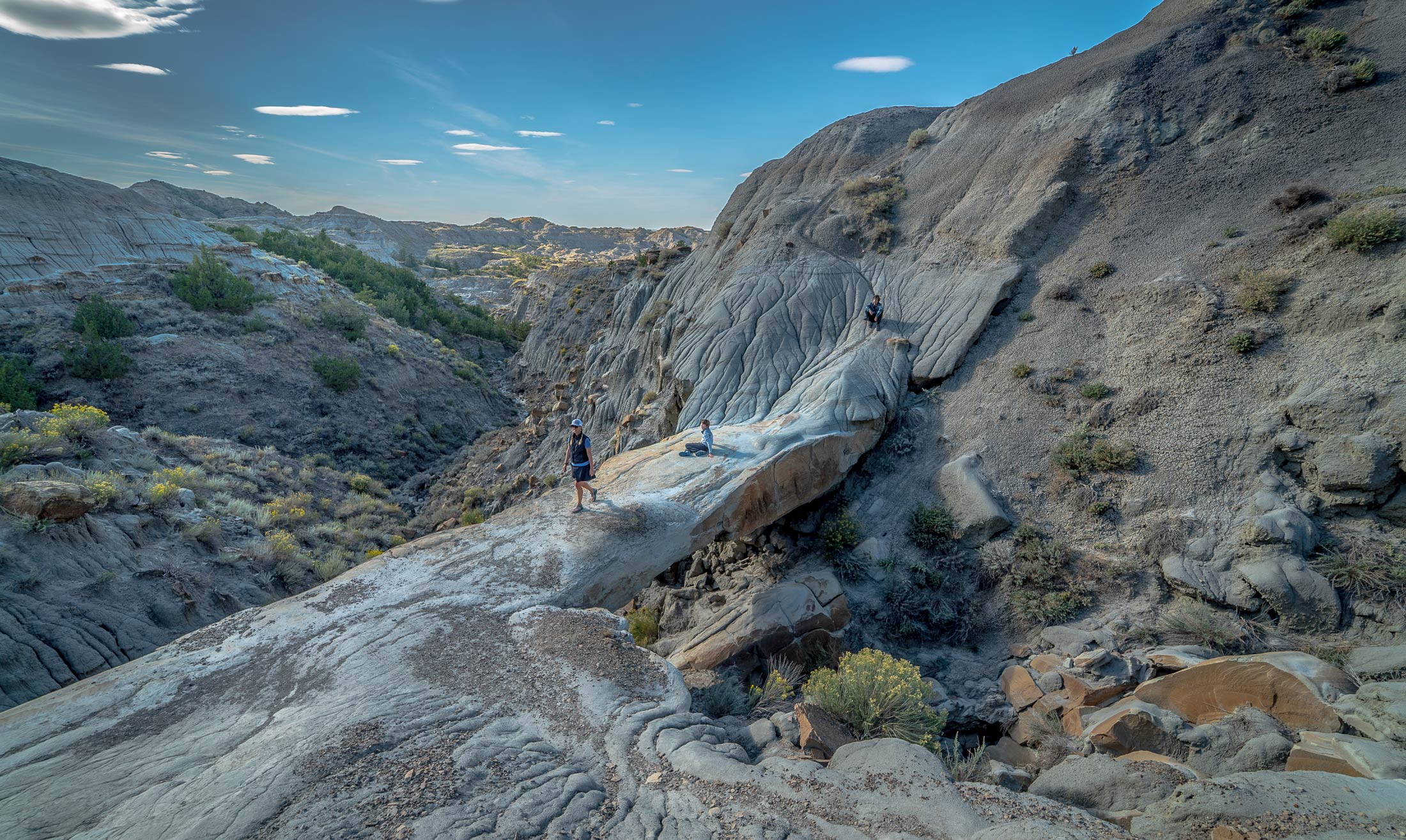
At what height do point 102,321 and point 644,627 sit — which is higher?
point 102,321

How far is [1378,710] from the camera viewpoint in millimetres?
6219

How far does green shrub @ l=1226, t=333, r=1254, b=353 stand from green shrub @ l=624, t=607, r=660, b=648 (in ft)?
44.6

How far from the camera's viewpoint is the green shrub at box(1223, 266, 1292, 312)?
39.5ft

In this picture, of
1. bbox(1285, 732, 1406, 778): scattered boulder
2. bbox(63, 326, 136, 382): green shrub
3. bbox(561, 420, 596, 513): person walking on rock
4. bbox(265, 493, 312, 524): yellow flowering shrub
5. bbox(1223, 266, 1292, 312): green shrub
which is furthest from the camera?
bbox(63, 326, 136, 382): green shrub

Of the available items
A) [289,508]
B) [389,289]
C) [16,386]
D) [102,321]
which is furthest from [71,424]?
[389,289]

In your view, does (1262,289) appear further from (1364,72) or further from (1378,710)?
(1378,710)

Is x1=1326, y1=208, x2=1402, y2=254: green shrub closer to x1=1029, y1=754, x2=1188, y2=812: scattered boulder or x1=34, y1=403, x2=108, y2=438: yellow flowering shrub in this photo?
x1=1029, y1=754, x2=1188, y2=812: scattered boulder

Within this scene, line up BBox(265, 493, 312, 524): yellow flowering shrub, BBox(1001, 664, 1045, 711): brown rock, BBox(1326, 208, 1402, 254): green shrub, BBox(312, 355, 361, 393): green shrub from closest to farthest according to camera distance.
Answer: BBox(1001, 664, 1045, 711): brown rock
BBox(1326, 208, 1402, 254): green shrub
BBox(265, 493, 312, 524): yellow flowering shrub
BBox(312, 355, 361, 393): green shrub

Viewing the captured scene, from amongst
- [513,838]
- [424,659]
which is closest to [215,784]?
[424,659]

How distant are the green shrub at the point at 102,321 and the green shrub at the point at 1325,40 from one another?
147ft

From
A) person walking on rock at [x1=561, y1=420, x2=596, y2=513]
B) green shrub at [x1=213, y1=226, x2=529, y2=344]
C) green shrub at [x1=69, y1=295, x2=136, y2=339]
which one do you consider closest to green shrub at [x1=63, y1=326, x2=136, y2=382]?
green shrub at [x1=69, y1=295, x2=136, y2=339]

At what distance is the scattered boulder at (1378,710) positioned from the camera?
5.96m

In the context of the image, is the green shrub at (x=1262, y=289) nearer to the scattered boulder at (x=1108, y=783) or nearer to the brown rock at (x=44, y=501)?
the scattered boulder at (x=1108, y=783)

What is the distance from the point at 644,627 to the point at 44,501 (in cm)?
1066
